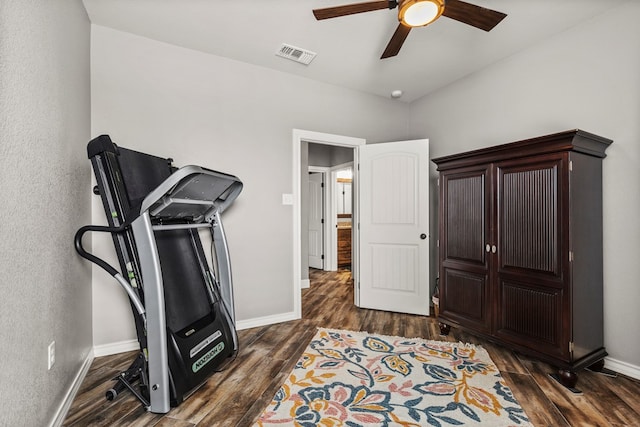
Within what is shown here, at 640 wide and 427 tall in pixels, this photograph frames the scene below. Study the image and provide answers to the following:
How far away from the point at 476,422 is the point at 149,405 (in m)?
1.84

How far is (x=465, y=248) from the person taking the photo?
2770mm

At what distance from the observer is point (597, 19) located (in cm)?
238

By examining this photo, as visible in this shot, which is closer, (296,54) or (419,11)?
(419,11)

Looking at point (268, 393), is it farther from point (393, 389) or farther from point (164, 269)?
point (164, 269)

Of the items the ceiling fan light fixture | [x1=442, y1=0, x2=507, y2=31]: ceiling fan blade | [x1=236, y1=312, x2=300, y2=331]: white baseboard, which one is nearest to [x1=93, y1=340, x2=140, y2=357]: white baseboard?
[x1=236, y1=312, x2=300, y2=331]: white baseboard

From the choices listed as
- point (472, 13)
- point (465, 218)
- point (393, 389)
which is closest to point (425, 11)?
point (472, 13)

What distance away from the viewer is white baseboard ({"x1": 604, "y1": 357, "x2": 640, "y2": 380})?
2.15 metres

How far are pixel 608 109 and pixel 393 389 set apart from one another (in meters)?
2.60

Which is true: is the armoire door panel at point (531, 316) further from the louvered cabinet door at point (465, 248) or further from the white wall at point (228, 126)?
the white wall at point (228, 126)

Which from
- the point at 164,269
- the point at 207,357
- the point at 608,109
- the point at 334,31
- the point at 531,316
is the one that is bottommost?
the point at 207,357

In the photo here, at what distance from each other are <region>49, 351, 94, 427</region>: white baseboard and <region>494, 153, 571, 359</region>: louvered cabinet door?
2952 millimetres

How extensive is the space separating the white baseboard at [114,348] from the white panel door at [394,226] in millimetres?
2392

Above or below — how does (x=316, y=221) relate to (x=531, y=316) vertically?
above

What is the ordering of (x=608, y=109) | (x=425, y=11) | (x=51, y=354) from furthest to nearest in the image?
(x=608, y=109), (x=425, y=11), (x=51, y=354)
